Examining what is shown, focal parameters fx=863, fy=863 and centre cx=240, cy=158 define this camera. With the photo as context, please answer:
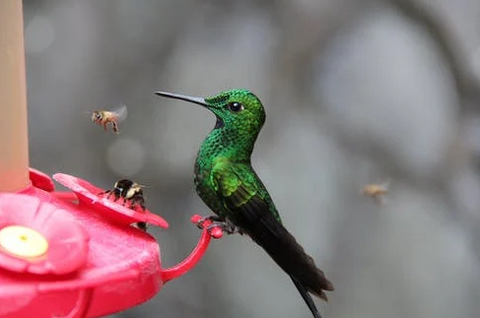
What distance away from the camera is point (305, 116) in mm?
2463

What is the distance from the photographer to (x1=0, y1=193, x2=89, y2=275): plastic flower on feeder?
3.32 ft

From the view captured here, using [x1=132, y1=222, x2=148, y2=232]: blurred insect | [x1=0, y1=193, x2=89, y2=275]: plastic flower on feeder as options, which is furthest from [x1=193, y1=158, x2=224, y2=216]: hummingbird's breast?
[x1=0, y1=193, x2=89, y2=275]: plastic flower on feeder

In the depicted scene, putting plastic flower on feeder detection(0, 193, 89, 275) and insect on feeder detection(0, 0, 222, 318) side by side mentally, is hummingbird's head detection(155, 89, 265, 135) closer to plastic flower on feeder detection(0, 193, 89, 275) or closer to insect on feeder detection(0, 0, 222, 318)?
insect on feeder detection(0, 0, 222, 318)

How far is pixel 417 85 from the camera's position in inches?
94.6

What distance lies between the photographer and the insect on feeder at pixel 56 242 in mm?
1009

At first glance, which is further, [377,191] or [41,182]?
[377,191]

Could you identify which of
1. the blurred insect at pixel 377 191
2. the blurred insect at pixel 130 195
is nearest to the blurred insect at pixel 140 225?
the blurred insect at pixel 130 195

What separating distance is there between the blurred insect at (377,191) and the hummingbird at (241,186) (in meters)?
1.13

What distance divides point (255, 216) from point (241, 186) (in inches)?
1.9

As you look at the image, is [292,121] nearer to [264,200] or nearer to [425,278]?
[425,278]

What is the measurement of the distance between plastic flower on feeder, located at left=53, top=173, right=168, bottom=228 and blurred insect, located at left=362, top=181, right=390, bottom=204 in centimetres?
128

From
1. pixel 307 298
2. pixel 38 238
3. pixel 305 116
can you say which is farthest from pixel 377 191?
pixel 38 238

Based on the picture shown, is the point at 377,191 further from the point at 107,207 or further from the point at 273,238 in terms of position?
the point at 107,207

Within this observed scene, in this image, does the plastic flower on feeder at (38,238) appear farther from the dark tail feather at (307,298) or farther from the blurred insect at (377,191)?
the blurred insect at (377,191)
